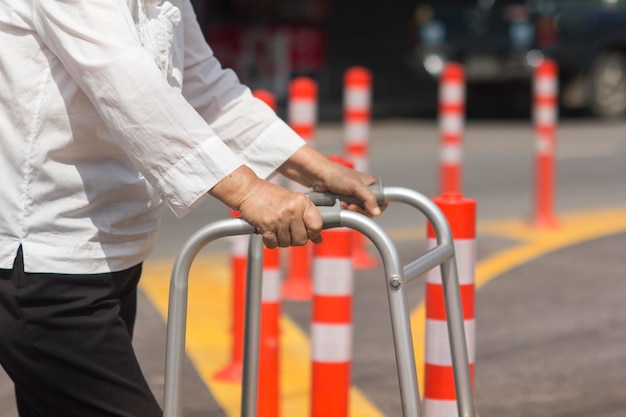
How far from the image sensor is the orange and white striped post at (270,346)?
448 cm

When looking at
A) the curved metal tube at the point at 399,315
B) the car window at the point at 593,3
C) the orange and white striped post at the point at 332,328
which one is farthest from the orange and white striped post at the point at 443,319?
the car window at the point at 593,3

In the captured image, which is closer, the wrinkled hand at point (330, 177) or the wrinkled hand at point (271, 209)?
the wrinkled hand at point (271, 209)

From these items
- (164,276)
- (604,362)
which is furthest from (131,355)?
(164,276)

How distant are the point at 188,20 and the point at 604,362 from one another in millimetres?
2986

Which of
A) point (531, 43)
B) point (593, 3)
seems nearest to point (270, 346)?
point (531, 43)

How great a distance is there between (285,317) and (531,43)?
33.1ft

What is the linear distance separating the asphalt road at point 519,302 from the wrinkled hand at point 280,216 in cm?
222

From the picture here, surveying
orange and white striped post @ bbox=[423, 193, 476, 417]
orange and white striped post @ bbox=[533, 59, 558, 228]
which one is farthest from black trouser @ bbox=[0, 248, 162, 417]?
orange and white striped post @ bbox=[533, 59, 558, 228]

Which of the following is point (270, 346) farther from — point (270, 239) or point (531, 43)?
point (531, 43)

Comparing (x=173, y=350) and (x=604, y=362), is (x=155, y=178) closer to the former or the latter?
(x=173, y=350)

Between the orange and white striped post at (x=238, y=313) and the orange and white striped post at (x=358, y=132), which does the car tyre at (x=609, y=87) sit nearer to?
the orange and white striped post at (x=358, y=132)

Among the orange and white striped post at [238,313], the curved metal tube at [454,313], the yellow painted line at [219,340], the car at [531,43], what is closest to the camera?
the curved metal tube at [454,313]

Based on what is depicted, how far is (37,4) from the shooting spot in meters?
2.45

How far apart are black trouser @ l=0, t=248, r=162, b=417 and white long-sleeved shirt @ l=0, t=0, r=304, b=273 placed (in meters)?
0.04
